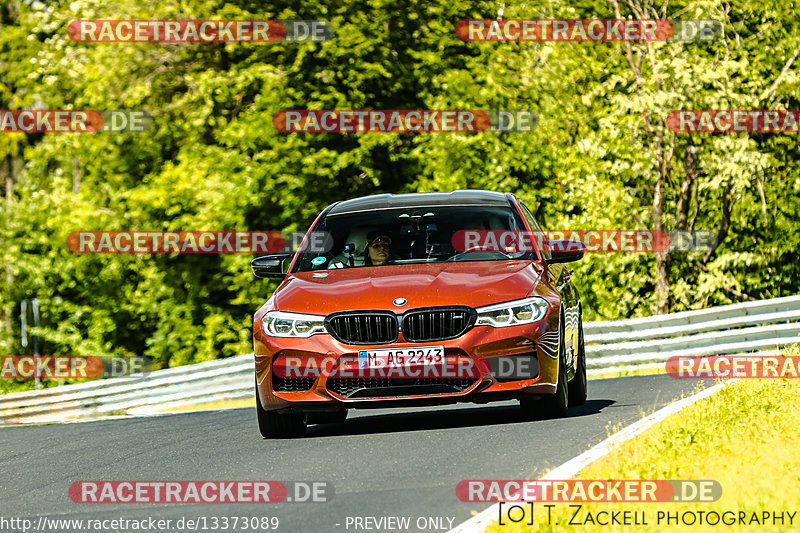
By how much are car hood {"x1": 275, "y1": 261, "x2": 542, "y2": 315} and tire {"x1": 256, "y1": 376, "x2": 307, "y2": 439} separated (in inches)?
38.2

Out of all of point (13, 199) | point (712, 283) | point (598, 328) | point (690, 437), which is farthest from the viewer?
point (13, 199)

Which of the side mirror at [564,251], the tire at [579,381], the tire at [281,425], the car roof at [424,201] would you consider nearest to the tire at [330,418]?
the tire at [281,425]

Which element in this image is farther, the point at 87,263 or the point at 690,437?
the point at 87,263

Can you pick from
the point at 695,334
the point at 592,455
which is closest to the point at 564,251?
the point at 592,455

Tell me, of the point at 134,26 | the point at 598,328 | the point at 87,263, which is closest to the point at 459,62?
the point at 134,26

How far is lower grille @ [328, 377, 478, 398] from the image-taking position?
29.1 feet

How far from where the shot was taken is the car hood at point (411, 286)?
29.3 ft

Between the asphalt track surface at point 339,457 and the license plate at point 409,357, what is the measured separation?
22.9 inches

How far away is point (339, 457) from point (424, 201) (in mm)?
2706

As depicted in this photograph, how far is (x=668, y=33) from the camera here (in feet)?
80.9

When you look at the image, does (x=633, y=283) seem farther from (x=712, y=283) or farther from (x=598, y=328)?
(x=598, y=328)

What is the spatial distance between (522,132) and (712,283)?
194 inches

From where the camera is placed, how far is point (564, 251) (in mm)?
10203

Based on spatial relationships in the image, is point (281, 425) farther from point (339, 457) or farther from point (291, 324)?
point (339, 457)
